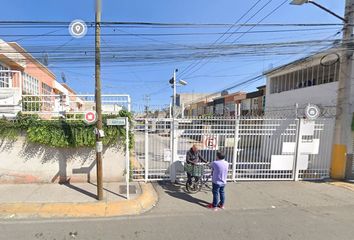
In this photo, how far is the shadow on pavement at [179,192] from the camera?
22.2 feet

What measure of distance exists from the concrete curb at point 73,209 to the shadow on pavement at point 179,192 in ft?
3.54

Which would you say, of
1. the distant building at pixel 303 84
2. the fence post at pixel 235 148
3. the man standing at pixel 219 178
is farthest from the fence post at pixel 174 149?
the distant building at pixel 303 84

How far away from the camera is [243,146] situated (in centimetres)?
898

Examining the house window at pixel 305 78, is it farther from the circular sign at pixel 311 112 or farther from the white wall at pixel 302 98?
the circular sign at pixel 311 112

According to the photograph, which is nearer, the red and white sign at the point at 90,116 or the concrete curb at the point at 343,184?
the red and white sign at the point at 90,116

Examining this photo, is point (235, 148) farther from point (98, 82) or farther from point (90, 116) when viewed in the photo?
point (98, 82)

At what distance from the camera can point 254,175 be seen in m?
9.11

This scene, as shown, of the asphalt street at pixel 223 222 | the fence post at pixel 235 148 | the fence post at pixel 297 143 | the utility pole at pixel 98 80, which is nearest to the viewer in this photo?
the asphalt street at pixel 223 222

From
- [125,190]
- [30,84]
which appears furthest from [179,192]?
[30,84]

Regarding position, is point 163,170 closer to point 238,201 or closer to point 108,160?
point 108,160

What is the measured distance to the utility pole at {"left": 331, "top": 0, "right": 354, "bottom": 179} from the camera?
9023 millimetres

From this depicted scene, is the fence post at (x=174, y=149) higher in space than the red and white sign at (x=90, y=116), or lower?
lower

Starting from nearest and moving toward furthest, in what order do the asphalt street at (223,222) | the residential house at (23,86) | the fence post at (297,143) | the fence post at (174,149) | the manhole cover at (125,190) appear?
the asphalt street at (223,222) < the manhole cover at (125,190) < the residential house at (23,86) < the fence post at (174,149) < the fence post at (297,143)

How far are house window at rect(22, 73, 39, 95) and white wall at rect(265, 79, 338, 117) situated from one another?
16.6 m
